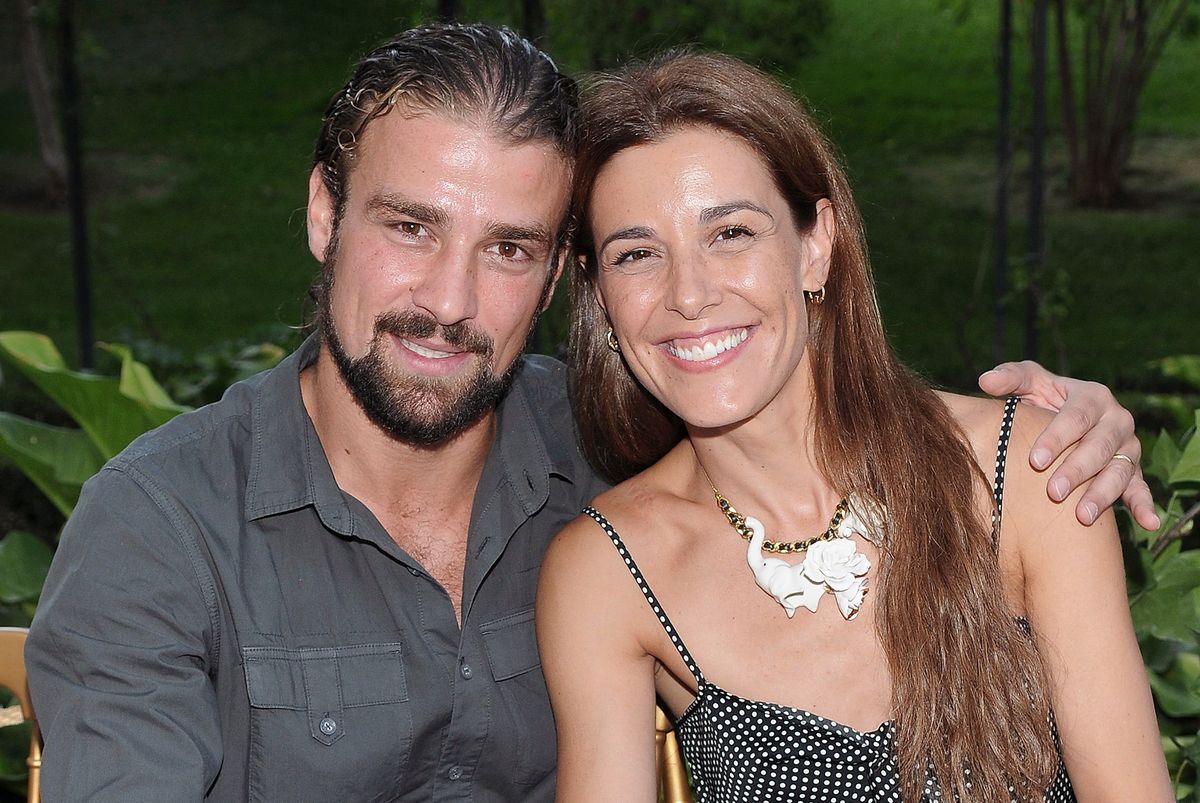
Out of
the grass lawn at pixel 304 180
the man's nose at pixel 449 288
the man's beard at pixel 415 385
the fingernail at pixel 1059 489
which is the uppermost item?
the man's nose at pixel 449 288

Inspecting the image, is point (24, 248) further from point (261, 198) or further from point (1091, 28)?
point (1091, 28)

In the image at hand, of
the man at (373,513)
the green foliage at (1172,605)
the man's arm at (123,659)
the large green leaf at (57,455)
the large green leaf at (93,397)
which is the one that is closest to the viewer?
the man's arm at (123,659)

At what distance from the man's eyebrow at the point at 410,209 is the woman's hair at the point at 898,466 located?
0.20 metres

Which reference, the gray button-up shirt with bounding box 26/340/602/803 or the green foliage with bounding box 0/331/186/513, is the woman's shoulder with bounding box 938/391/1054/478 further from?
the green foliage with bounding box 0/331/186/513

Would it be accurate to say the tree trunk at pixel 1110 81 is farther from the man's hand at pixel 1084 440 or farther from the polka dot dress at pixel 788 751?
the polka dot dress at pixel 788 751

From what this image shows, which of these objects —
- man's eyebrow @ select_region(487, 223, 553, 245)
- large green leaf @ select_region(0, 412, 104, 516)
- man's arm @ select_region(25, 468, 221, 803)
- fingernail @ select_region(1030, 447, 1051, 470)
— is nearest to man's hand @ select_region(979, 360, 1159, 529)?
fingernail @ select_region(1030, 447, 1051, 470)

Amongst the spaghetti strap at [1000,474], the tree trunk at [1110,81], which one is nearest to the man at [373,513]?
the spaghetti strap at [1000,474]

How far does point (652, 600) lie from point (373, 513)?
17.0 inches

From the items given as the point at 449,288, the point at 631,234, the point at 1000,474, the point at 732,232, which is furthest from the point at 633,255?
the point at 1000,474

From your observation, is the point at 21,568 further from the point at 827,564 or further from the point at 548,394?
the point at 827,564

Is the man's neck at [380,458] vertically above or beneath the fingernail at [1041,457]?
beneath

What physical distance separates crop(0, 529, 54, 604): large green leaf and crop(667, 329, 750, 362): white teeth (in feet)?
5.10

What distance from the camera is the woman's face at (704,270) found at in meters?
1.86

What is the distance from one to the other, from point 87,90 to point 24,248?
0.93 m
